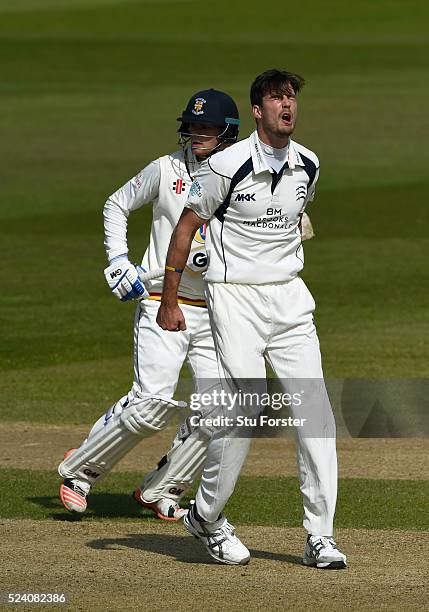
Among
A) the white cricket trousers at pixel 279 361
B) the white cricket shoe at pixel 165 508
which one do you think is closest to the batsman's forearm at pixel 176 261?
the white cricket trousers at pixel 279 361

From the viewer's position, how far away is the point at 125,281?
844 centimetres

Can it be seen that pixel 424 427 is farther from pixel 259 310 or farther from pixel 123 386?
pixel 259 310

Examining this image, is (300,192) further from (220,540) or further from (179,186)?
(220,540)

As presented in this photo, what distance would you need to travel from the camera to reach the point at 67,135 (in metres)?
32.5

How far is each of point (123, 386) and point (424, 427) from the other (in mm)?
2887

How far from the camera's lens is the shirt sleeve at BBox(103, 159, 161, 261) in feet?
28.3

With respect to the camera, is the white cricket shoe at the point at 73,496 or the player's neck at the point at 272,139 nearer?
the player's neck at the point at 272,139

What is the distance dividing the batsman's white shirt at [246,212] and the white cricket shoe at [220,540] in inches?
47.1

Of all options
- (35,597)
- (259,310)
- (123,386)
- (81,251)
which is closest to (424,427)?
(123,386)

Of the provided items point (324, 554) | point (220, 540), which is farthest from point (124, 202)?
point (324, 554)

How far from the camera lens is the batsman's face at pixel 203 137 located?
8.48 m

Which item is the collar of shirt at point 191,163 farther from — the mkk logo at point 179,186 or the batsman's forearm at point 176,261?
the batsman's forearm at point 176,261

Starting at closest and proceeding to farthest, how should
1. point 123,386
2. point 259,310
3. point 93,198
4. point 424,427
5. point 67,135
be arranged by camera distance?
point 259,310, point 424,427, point 123,386, point 93,198, point 67,135

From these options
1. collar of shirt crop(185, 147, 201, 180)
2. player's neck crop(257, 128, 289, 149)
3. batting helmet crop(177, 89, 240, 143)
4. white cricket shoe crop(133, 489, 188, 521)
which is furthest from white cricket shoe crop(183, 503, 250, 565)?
batting helmet crop(177, 89, 240, 143)
